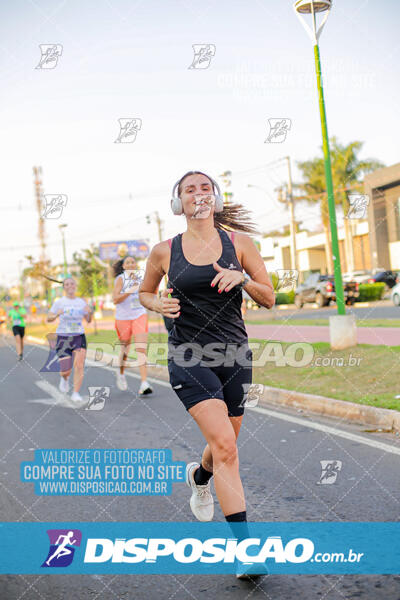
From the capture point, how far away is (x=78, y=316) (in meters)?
9.01

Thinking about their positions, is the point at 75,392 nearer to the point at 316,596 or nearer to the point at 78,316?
the point at 78,316

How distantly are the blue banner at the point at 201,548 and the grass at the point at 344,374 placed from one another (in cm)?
317

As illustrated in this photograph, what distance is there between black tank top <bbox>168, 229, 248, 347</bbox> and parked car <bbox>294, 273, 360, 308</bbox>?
1017 inches

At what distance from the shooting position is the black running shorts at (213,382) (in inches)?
135

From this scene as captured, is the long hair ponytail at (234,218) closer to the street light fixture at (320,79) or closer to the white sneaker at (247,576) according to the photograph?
the white sneaker at (247,576)

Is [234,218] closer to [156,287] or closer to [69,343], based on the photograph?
[156,287]

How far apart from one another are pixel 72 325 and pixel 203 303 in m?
5.77

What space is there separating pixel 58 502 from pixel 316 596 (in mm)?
2215

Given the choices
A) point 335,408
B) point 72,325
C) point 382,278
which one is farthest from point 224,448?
point 382,278

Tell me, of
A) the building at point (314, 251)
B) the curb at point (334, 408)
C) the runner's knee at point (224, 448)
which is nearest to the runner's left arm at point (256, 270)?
the runner's knee at point (224, 448)

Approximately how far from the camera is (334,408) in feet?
24.3

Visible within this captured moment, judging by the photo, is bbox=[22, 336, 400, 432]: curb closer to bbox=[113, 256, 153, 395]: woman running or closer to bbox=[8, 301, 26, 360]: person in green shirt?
bbox=[113, 256, 153, 395]: woman running

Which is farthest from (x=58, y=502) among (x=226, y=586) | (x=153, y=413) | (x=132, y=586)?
(x=153, y=413)

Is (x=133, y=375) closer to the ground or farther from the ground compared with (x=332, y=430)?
closer to the ground
